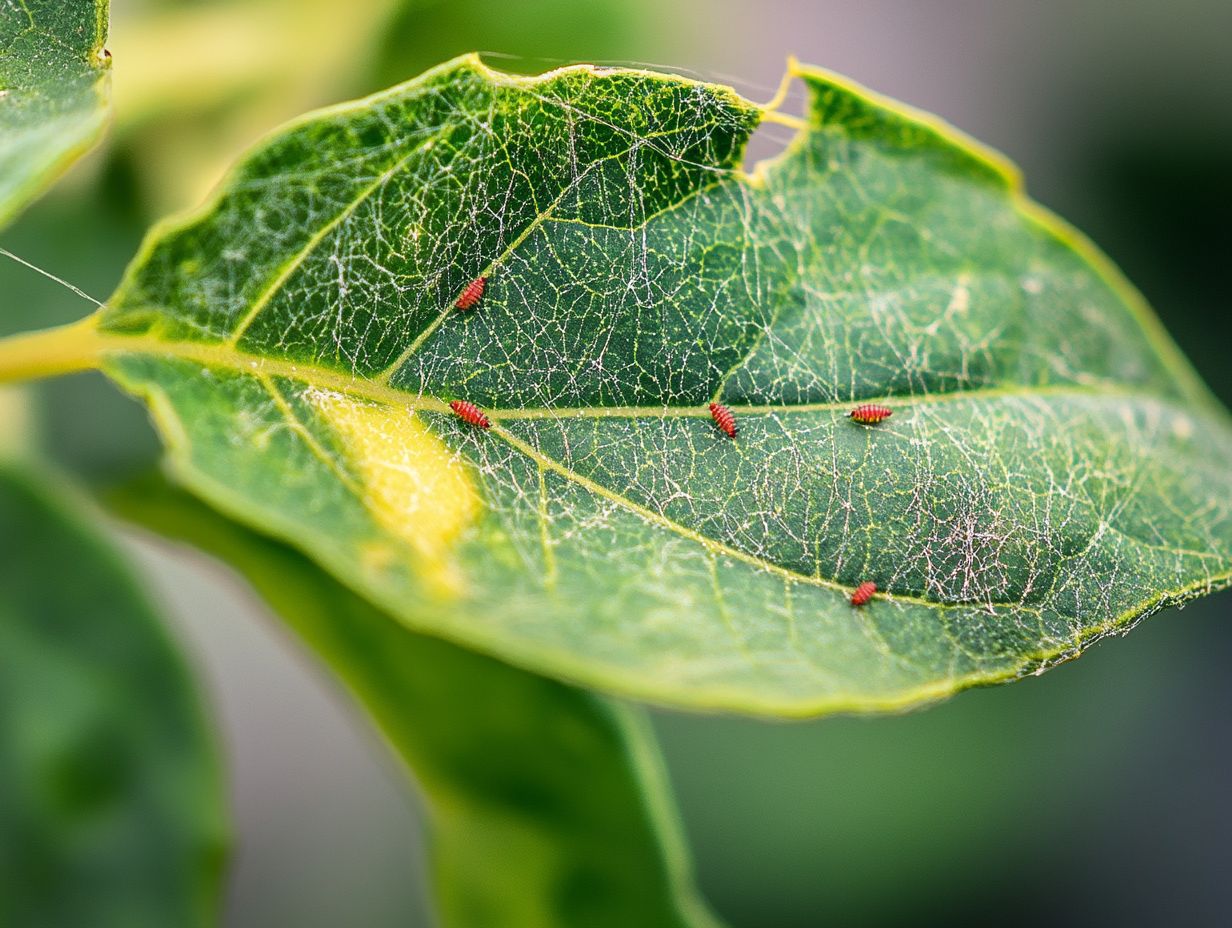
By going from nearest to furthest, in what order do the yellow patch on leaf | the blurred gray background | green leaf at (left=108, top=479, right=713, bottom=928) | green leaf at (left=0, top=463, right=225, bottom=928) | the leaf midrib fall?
the yellow patch on leaf < the leaf midrib < green leaf at (left=108, top=479, right=713, bottom=928) < green leaf at (left=0, top=463, right=225, bottom=928) < the blurred gray background

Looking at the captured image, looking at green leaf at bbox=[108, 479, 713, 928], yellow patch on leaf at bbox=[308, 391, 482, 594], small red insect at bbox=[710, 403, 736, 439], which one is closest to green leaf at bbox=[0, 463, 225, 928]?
green leaf at bbox=[108, 479, 713, 928]

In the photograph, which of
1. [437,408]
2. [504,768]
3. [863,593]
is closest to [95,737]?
[504,768]

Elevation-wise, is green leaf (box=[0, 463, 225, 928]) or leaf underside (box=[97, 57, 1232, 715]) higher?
leaf underside (box=[97, 57, 1232, 715])

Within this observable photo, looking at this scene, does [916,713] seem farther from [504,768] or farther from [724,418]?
[724,418]

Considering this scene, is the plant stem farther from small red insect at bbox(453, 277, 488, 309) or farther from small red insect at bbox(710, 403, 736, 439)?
small red insect at bbox(710, 403, 736, 439)

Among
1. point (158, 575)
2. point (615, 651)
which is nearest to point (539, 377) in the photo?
point (615, 651)

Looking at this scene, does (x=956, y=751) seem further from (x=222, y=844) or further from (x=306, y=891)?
(x=222, y=844)
